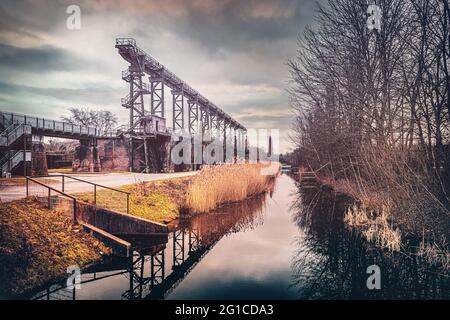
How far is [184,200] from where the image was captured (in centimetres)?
1147

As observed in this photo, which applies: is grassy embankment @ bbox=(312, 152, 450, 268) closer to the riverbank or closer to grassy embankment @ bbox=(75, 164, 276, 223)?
the riverbank

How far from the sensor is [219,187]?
12.8 metres

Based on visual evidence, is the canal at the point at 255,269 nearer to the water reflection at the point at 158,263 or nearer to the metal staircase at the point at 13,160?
the water reflection at the point at 158,263

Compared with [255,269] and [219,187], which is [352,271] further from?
[219,187]

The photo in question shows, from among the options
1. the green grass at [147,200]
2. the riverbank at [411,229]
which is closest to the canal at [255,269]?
the riverbank at [411,229]

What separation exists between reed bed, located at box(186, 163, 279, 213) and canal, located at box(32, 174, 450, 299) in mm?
1730

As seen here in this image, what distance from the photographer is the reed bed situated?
11.3m

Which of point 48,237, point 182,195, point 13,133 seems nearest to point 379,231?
point 182,195

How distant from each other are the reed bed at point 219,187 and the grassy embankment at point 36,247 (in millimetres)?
4932

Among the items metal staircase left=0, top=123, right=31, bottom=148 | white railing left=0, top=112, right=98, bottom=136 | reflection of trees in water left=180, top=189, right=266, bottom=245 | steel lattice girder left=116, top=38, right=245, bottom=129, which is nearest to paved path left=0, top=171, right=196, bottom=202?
metal staircase left=0, top=123, right=31, bottom=148

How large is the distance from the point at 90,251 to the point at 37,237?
A: 1180 mm

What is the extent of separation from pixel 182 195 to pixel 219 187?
183cm

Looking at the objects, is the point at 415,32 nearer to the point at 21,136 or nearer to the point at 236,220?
the point at 236,220
